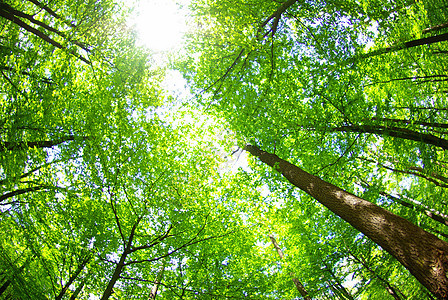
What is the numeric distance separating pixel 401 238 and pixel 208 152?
16.3ft

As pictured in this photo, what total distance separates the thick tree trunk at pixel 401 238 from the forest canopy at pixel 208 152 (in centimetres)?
2

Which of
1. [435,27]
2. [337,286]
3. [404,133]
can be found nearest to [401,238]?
[404,133]

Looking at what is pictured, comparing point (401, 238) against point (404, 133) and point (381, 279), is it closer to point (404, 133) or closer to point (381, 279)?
point (404, 133)

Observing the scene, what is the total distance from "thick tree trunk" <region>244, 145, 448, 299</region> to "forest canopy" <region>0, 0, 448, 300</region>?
0.02 metres

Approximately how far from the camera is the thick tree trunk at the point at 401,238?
89.7 inches

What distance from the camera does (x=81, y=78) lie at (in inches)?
219

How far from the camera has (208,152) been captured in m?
6.77

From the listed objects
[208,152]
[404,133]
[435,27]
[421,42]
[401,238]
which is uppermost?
[208,152]

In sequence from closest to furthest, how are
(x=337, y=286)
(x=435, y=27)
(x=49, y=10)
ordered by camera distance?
(x=49, y=10), (x=435, y=27), (x=337, y=286)

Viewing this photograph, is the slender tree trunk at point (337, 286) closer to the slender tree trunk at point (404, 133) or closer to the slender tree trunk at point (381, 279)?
the slender tree trunk at point (381, 279)

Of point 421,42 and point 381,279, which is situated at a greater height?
point 421,42

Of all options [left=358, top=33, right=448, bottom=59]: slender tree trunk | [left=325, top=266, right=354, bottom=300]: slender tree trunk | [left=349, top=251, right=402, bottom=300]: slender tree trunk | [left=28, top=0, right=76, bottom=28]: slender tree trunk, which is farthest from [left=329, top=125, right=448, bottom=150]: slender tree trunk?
[left=28, top=0, right=76, bottom=28]: slender tree trunk

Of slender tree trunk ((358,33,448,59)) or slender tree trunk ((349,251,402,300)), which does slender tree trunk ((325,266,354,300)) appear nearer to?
slender tree trunk ((349,251,402,300))

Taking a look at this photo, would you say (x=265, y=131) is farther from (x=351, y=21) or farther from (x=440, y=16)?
(x=440, y=16)
